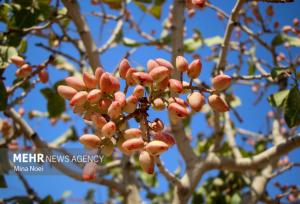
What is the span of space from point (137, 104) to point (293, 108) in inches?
23.3

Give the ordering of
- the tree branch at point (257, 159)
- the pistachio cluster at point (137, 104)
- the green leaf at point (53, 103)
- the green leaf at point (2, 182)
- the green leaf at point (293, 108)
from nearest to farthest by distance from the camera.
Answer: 1. the pistachio cluster at point (137, 104)
2. the green leaf at point (293, 108)
3. the tree branch at point (257, 159)
4. the green leaf at point (2, 182)
5. the green leaf at point (53, 103)

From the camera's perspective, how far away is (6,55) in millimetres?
1327

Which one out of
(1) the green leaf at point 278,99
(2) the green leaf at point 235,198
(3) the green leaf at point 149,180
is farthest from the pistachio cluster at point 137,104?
(3) the green leaf at point 149,180

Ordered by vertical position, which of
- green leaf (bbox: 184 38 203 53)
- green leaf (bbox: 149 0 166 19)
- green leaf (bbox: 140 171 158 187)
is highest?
green leaf (bbox: 149 0 166 19)

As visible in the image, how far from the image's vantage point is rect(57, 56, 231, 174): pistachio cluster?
0.76 m

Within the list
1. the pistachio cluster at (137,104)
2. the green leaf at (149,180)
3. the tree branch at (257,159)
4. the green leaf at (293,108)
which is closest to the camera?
the pistachio cluster at (137,104)

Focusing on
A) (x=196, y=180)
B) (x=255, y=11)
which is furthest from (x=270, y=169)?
(x=255, y=11)

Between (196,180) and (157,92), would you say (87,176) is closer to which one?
(157,92)

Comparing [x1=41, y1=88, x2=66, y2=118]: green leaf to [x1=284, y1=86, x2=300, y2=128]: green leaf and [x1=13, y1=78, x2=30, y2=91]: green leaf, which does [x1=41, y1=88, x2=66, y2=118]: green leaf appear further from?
[x1=284, y1=86, x2=300, y2=128]: green leaf

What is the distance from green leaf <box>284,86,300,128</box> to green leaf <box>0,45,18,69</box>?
90 cm

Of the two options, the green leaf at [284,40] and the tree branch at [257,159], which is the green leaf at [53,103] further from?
the green leaf at [284,40]

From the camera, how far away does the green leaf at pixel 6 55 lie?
1.31m

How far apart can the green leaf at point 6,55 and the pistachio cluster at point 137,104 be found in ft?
1.84

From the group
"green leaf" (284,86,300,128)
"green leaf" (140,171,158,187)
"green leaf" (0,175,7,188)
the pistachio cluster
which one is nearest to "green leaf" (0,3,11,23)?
"green leaf" (0,175,7,188)
